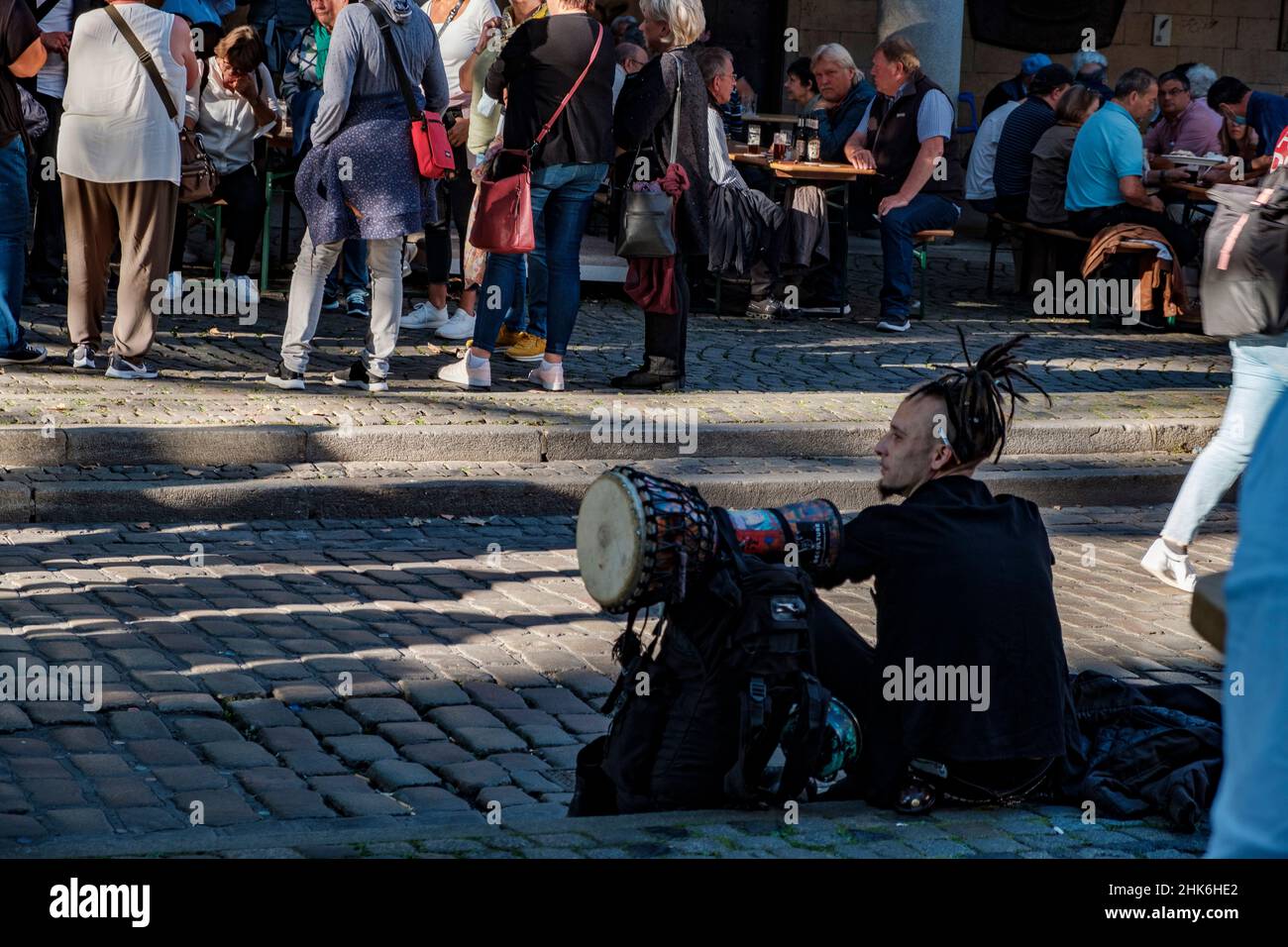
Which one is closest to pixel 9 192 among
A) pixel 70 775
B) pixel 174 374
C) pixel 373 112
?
pixel 174 374

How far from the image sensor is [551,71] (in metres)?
9.11

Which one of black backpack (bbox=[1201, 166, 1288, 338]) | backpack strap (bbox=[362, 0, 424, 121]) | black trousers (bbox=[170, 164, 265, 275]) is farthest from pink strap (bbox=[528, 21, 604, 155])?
black backpack (bbox=[1201, 166, 1288, 338])

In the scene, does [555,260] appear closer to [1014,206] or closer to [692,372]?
[692,372]

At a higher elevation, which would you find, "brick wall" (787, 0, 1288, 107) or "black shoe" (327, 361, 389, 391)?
"brick wall" (787, 0, 1288, 107)

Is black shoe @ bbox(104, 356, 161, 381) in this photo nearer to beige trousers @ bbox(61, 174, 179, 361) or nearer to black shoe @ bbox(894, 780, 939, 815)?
beige trousers @ bbox(61, 174, 179, 361)

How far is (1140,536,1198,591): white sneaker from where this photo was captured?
7309 mm

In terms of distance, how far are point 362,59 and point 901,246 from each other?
478cm

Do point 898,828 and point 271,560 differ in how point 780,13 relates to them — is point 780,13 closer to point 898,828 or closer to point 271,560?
point 271,560

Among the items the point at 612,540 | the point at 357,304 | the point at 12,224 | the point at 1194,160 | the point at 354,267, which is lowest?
the point at 612,540

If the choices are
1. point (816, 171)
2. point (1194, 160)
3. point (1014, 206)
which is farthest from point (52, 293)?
point (1194, 160)

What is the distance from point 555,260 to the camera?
30.8 ft

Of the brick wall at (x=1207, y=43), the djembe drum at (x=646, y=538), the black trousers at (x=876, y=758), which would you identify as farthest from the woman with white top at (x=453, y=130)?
the brick wall at (x=1207, y=43)

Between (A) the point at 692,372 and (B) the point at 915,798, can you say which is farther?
(A) the point at 692,372

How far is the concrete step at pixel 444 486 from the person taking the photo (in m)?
7.30
